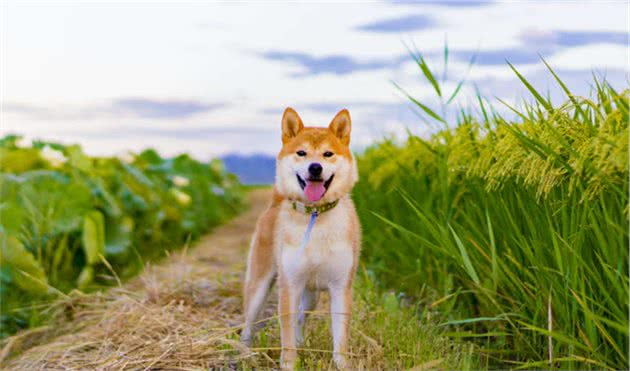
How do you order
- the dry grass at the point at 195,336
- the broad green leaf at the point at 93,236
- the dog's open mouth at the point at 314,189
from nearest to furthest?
the dog's open mouth at the point at 314,189 < the dry grass at the point at 195,336 < the broad green leaf at the point at 93,236

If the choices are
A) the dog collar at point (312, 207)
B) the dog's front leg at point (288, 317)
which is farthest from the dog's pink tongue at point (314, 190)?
the dog's front leg at point (288, 317)

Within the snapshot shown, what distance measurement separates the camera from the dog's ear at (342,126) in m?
3.11

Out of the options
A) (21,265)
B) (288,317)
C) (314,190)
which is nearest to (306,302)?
(288,317)

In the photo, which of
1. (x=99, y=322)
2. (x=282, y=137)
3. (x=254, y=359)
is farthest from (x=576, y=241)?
(x=99, y=322)

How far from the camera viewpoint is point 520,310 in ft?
11.4

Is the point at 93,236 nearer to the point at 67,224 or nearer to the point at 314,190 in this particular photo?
the point at 67,224

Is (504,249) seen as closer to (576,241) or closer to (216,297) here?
(576,241)

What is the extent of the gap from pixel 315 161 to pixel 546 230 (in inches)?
49.0

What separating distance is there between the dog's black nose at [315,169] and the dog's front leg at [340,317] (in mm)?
579

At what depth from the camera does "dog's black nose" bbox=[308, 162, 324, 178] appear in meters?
2.96

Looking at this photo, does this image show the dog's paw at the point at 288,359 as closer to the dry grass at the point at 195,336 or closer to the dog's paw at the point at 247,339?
the dry grass at the point at 195,336

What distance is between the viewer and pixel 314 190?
9.97 feet

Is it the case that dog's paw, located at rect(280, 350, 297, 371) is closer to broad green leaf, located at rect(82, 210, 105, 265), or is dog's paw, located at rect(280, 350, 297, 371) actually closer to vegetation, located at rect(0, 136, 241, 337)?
vegetation, located at rect(0, 136, 241, 337)

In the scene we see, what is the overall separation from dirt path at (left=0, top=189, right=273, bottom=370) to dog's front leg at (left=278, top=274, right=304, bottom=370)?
0.91ft
